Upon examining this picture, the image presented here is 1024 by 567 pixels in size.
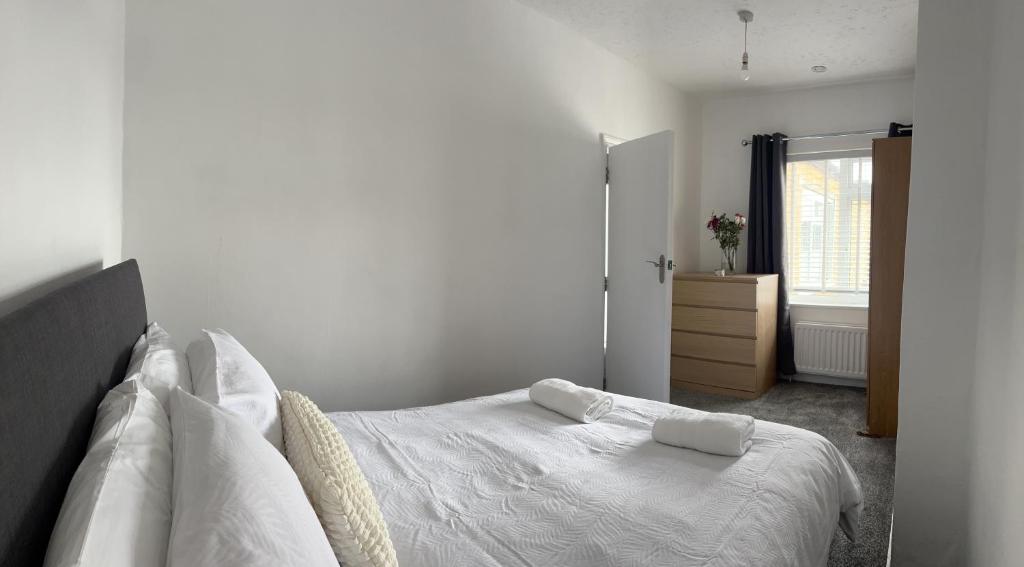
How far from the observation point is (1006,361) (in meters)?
1.33

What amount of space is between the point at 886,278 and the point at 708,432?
2652 millimetres

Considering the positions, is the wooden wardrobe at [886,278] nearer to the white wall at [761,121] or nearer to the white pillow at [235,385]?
the white wall at [761,121]

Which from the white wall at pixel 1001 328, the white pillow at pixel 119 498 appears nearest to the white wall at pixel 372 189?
the white pillow at pixel 119 498

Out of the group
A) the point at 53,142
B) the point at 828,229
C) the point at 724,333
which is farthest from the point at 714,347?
the point at 53,142

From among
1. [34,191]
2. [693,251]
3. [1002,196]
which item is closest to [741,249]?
[693,251]

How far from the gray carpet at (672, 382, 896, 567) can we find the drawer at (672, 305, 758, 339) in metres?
0.50

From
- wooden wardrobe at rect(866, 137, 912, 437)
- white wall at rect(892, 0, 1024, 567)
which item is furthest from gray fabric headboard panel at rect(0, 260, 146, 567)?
wooden wardrobe at rect(866, 137, 912, 437)

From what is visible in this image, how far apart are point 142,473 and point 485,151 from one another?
2.66 metres

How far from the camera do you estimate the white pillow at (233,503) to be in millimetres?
573

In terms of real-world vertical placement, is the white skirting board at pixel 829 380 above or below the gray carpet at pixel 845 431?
above

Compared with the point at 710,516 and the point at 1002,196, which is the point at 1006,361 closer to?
the point at 1002,196

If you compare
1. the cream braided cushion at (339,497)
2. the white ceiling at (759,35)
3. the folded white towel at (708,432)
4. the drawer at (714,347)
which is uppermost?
the white ceiling at (759,35)

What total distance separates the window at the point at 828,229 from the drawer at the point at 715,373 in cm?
110

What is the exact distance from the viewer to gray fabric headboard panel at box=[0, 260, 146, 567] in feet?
1.68
